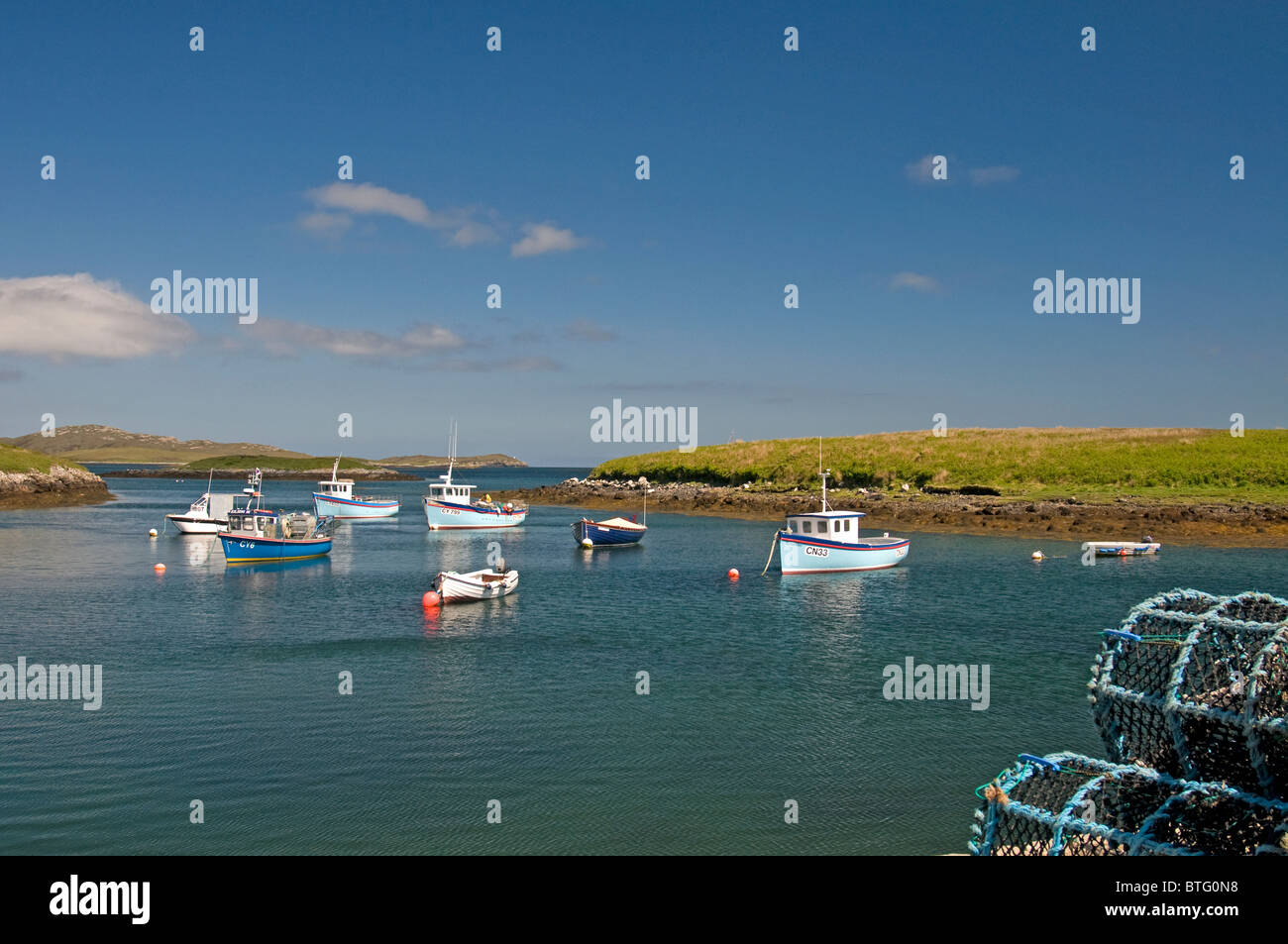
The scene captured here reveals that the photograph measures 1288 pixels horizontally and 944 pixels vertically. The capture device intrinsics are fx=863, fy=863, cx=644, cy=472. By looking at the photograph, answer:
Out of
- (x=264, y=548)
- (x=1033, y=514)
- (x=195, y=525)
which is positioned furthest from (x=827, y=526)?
(x=195, y=525)

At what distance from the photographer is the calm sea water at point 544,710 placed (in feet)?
45.2

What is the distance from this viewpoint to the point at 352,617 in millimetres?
32375

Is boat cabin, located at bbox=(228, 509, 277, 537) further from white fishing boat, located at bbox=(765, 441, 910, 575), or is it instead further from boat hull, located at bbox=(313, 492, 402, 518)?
boat hull, located at bbox=(313, 492, 402, 518)

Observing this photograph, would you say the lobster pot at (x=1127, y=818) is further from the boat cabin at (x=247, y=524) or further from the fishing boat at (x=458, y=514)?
the fishing boat at (x=458, y=514)

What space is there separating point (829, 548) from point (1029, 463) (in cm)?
4884

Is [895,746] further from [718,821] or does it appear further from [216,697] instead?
[216,697]

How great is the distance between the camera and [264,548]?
153 ft

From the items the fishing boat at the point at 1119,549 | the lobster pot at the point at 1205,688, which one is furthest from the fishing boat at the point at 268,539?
the lobster pot at the point at 1205,688

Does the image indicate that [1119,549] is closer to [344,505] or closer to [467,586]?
[467,586]

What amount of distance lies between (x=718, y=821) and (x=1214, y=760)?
7.54m

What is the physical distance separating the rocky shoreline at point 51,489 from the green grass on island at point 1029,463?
67.8 meters
